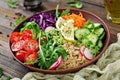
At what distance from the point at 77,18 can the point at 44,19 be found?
16 centimetres

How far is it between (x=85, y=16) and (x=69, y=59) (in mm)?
285

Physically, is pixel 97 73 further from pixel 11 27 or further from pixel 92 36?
pixel 11 27

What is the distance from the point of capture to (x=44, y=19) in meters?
1.46

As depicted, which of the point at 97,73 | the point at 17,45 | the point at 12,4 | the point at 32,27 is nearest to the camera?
the point at 97,73

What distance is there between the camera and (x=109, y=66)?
1172mm

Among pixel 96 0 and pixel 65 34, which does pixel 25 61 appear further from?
pixel 96 0

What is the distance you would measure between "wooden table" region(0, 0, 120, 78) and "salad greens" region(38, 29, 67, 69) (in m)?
0.10

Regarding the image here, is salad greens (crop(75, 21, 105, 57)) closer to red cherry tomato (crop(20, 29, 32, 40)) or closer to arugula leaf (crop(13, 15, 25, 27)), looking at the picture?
red cherry tomato (crop(20, 29, 32, 40))

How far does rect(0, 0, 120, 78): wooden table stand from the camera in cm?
130

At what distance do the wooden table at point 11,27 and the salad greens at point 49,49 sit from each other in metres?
0.10

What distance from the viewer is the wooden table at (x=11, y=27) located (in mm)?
1305

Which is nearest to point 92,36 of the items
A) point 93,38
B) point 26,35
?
point 93,38

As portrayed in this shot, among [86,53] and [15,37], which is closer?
[86,53]

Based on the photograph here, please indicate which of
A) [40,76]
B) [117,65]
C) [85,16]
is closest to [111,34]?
[85,16]
